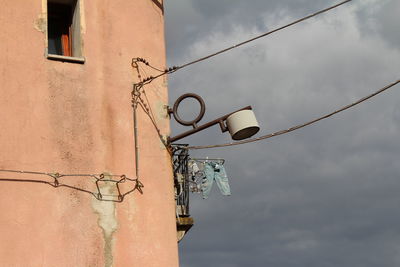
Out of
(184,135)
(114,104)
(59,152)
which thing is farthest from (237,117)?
(59,152)

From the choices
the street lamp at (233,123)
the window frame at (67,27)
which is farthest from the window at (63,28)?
the street lamp at (233,123)

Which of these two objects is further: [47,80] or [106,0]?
[106,0]

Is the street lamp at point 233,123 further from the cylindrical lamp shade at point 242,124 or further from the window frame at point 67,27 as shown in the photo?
the window frame at point 67,27

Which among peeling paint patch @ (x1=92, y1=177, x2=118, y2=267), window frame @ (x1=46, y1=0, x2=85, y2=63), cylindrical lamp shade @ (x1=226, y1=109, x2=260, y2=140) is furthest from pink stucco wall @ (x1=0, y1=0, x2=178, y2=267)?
cylindrical lamp shade @ (x1=226, y1=109, x2=260, y2=140)

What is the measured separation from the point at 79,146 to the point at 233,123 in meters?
2.40

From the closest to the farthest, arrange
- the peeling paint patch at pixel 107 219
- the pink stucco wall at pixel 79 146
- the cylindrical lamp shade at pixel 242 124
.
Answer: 1. the pink stucco wall at pixel 79 146
2. the peeling paint patch at pixel 107 219
3. the cylindrical lamp shade at pixel 242 124

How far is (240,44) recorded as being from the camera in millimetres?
12680

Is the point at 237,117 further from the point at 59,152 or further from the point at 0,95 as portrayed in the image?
the point at 0,95

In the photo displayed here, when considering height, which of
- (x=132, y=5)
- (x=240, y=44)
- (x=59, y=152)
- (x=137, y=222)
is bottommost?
(x=137, y=222)

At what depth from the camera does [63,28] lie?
13117 millimetres

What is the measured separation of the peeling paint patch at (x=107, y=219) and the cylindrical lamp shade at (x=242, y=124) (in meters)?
2.07

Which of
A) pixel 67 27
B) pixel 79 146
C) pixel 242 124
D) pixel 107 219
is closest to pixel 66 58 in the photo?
pixel 67 27

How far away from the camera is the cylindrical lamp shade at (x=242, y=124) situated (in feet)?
41.0

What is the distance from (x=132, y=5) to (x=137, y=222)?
367 centimetres
